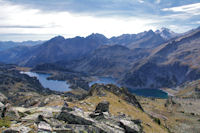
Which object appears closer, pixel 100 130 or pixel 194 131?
pixel 100 130

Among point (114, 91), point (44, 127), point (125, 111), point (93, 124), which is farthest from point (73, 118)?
point (114, 91)

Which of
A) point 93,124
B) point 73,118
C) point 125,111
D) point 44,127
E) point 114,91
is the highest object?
point 44,127

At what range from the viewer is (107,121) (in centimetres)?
2567

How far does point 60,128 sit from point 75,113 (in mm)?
4406

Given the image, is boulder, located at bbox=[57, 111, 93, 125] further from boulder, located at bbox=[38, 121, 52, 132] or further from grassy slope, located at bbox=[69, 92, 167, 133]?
grassy slope, located at bbox=[69, 92, 167, 133]

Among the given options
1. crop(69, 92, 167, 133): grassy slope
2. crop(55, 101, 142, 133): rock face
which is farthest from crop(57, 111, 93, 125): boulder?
crop(69, 92, 167, 133): grassy slope

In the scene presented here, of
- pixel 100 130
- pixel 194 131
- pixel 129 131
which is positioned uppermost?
pixel 100 130

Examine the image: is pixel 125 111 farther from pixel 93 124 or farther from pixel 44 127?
pixel 44 127

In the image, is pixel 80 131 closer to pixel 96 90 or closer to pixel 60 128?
pixel 60 128

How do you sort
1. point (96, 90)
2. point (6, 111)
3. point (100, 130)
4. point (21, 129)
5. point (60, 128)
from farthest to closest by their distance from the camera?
point (96, 90)
point (6, 111)
point (100, 130)
point (60, 128)
point (21, 129)

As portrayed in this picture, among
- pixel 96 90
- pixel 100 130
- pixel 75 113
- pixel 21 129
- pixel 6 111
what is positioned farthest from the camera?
pixel 96 90

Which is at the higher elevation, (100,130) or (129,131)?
(100,130)

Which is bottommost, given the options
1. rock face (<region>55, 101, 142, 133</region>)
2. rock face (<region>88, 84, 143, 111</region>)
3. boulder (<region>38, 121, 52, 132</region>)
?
rock face (<region>88, 84, 143, 111</region>)

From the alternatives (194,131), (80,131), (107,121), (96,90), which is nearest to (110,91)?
(96,90)
